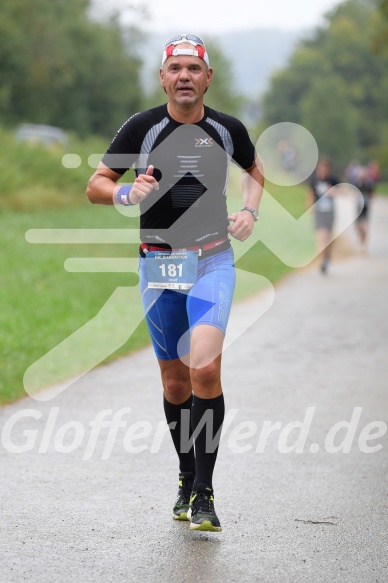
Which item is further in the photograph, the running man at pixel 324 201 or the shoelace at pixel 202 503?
the running man at pixel 324 201

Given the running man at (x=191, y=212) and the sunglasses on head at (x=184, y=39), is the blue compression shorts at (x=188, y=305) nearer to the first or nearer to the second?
the running man at (x=191, y=212)

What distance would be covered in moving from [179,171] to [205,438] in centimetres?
124

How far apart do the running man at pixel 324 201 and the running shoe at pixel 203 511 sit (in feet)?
52.9

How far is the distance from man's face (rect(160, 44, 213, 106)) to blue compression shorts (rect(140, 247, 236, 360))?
75 centimetres

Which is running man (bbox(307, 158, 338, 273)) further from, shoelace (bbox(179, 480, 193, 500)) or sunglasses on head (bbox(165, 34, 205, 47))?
shoelace (bbox(179, 480, 193, 500))

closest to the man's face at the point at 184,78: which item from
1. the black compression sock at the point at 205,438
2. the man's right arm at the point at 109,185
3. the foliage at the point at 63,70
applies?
the man's right arm at the point at 109,185

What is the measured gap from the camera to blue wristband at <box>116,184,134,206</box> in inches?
212

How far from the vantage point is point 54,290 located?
1661 cm

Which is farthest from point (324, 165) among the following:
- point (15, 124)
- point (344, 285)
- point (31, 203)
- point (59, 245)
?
point (15, 124)

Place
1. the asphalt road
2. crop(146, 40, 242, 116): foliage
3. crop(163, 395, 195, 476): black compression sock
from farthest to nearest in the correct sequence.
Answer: crop(146, 40, 242, 116): foliage < crop(163, 395, 195, 476): black compression sock < the asphalt road

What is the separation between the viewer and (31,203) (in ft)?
109

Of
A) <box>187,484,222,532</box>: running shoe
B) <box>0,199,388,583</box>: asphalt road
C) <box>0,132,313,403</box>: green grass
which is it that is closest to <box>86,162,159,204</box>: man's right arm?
<box>187,484,222,532</box>: running shoe

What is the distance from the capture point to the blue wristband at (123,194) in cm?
537

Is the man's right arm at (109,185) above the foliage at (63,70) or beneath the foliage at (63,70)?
above
